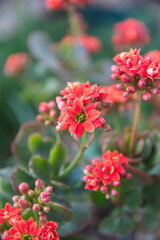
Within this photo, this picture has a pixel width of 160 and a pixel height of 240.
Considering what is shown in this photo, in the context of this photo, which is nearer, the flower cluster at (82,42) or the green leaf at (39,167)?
the green leaf at (39,167)

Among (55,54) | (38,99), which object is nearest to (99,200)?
(38,99)

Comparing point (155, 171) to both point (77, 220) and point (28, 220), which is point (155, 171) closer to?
point (77, 220)

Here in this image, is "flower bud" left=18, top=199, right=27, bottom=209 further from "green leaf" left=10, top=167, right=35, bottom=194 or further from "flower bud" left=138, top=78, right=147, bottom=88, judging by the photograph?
"flower bud" left=138, top=78, right=147, bottom=88

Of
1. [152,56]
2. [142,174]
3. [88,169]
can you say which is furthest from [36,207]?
[152,56]

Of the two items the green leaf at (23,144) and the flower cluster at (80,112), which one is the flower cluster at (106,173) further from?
the green leaf at (23,144)

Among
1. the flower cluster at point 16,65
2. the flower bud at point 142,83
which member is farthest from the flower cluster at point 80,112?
the flower cluster at point 16,65

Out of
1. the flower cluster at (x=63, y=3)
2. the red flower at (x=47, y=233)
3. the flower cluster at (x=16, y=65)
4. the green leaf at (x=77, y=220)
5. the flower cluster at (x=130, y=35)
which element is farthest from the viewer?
the flower cluster at (x=16, y=65)
